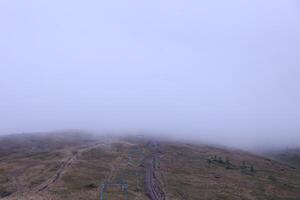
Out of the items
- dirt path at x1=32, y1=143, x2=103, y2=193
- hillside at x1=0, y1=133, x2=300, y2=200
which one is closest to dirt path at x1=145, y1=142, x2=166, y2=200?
hillside at x1=0, y1=133, x2=300, y2=200

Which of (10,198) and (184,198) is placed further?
(184,198)

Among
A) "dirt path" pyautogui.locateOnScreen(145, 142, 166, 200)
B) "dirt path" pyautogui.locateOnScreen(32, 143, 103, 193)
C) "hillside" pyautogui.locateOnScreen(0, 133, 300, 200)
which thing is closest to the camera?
"dirt path" pyautogui.locateOnScreen(145, 142, 166, 200)

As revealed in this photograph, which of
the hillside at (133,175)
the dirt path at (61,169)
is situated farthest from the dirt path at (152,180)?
the dirt path at (61,169)

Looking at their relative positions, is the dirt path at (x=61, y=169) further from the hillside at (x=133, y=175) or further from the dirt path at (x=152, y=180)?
the dirt path at (x=152, y=180)

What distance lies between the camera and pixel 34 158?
104188 millimetres

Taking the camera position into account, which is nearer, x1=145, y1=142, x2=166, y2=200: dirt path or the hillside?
x1=145, y1=142, x2=166, y2=200: dirt path

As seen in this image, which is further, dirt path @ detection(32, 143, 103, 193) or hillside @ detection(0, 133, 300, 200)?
dirt path @ detection(32, 143, 103, 193)

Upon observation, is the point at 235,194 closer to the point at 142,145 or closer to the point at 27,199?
the point at 27,199

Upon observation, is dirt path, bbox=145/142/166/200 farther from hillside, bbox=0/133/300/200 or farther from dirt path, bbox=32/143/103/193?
dirt path, bbox=32/143/103/193

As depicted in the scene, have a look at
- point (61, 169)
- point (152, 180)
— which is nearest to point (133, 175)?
point (152, 180)

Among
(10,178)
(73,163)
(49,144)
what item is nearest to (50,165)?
(73,163)

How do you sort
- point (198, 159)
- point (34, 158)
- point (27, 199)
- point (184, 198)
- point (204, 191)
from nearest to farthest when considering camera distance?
point (27, 199), point (184, 198), point (204, 191), point (34, 158), point (198, 159)

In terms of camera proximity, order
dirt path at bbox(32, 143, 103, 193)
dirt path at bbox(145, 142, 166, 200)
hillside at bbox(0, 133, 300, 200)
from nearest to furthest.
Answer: dirt path at bbox(145, 142, 166, 200)
hillside at bbox(0, 133, 300, 200)
dirt path at bbox(32, 143, 103, 193)

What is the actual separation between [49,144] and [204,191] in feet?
259
